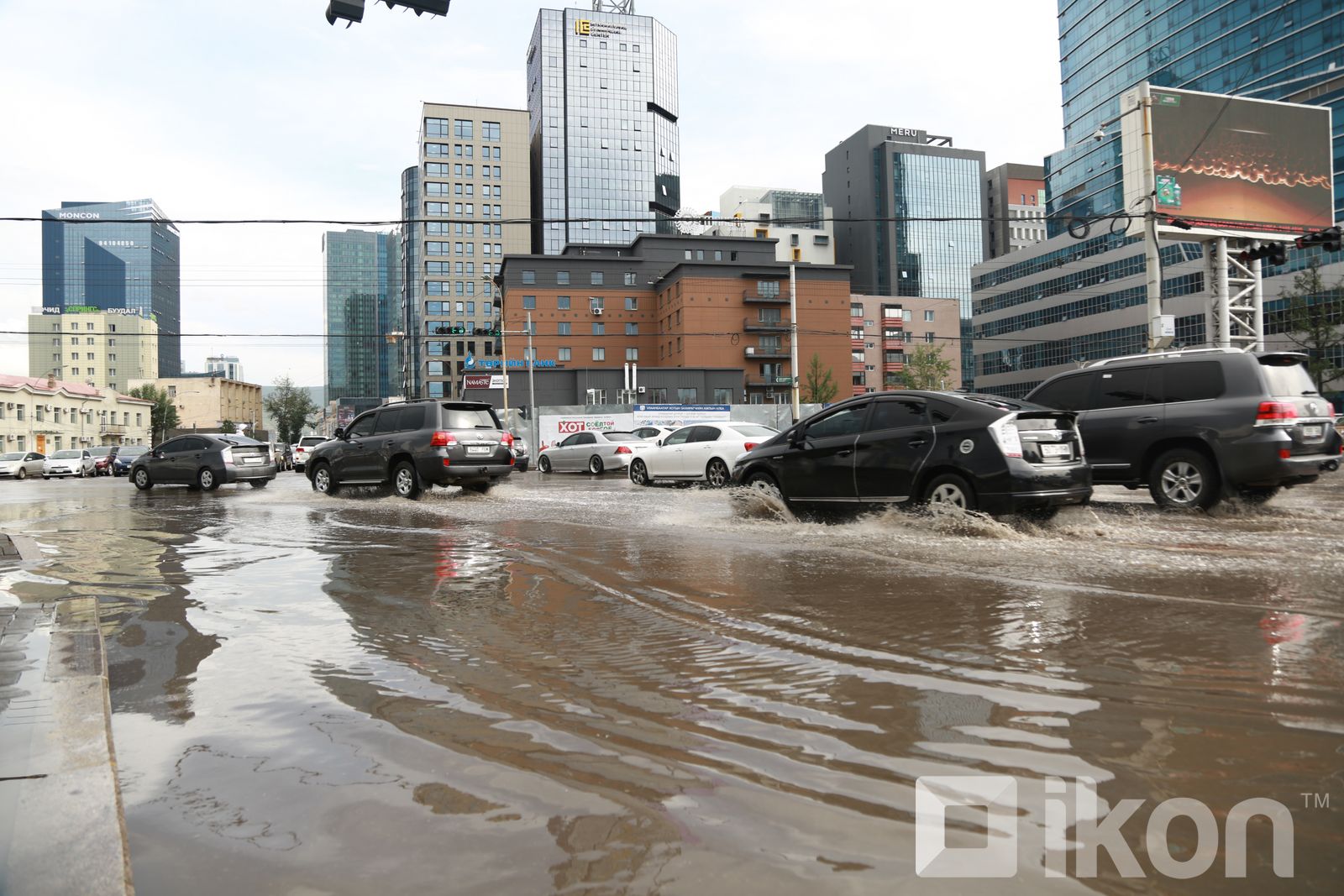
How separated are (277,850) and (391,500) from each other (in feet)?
43.9

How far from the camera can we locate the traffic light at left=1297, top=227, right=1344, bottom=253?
24.8m

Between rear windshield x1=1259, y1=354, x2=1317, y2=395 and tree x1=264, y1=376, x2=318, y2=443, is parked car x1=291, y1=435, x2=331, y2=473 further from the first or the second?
tree x1=264, y1=376, x2=318, y2=443

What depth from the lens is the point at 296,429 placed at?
4525 inches

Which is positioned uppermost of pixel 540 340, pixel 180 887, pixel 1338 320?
pixel 540 340

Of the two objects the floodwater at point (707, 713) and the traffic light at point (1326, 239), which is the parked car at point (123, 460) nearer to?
the floodwater at point (707, 713)

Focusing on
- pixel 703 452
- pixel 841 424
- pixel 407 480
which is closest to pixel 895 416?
pixel 841 424

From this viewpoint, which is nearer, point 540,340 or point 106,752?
point 106,752

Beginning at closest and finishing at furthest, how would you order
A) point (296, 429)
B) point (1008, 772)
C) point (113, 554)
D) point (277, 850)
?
point (277, 850) < point (1008, 772) < point (113, 554) < point (296, 429)

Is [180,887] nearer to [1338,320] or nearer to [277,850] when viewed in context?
[277,850]

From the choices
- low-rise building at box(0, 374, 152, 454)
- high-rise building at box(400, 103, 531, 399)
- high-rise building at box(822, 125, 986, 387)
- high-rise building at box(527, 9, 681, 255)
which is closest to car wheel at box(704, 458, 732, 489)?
low-rise building at box(0, 374, 152, 454)

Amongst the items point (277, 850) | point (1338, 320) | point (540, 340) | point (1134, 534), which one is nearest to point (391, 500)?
point (1134, 534)

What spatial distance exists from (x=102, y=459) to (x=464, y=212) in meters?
86.9

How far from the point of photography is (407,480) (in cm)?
1537

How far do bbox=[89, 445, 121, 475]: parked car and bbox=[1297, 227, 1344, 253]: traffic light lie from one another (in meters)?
50.5
